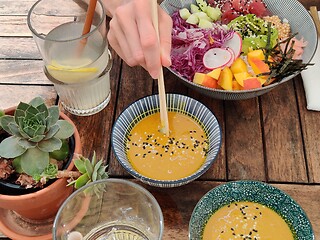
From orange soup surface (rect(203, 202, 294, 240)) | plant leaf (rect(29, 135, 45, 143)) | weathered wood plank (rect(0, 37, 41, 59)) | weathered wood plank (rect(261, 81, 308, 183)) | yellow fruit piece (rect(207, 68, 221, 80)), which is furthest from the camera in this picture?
weathered wood plank (rect(0, 37, 41, 59))

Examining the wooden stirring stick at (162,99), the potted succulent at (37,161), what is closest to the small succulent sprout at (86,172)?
the potted succulent at (37,161)

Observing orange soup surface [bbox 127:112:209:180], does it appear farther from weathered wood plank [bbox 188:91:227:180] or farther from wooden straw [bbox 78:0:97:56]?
wooden straw [bbox 78:0:97:56]

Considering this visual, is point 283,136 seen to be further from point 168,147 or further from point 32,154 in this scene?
point 32,154

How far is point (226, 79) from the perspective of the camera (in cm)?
117

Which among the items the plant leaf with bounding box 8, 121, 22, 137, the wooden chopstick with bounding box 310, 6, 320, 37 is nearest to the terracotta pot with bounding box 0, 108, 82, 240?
the plant leaf with bounding box 8, 121, 22, 137

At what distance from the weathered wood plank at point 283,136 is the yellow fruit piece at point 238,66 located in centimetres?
9

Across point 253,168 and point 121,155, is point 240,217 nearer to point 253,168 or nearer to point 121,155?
point 253,168

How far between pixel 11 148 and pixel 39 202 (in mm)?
110

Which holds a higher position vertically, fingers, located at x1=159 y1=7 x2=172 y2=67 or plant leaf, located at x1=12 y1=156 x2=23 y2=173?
fingers, located at x1=159 y1=7 x2=172 y2=67

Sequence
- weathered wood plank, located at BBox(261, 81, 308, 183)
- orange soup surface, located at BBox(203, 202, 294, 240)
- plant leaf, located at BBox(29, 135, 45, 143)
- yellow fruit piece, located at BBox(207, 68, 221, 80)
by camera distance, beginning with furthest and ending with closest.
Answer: yellow fruit piece, located at BBox(207, 68, 221, 80)
weathered wood plank, located at BBox(261, 81, 308, 183)
orange soup surface, located at BBox(203, 202, 294, 240)
plant leaf, located at BBox(29, 135, 45, 143)

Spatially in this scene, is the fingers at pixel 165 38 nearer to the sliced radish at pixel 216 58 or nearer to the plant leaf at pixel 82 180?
the sliced radish at pixel 216 58

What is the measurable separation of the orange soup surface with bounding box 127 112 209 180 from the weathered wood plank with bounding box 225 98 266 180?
0.06 meters

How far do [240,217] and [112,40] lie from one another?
48cm

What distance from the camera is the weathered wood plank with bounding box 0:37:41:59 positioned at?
1.30 m
